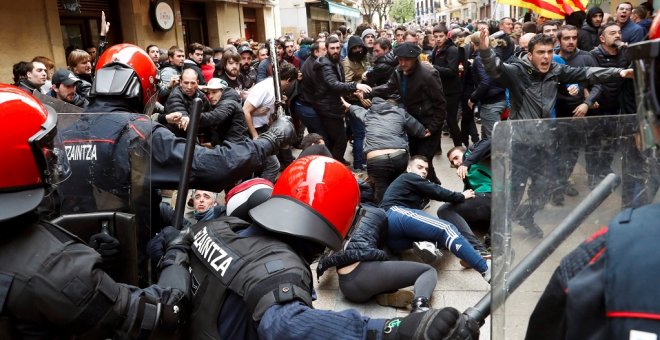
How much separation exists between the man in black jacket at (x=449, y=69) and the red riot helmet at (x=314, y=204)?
5.89 m

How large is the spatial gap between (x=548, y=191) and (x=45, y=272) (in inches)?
52.5

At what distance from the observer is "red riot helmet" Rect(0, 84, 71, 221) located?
5.23 feet

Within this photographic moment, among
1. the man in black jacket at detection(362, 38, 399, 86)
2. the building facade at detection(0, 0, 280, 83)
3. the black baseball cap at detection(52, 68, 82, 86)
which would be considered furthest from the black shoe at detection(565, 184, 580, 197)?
the building facade at detection(0, 0, 280, 83)

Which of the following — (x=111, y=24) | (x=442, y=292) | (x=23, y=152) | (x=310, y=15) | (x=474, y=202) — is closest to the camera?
(x=23, y=152)

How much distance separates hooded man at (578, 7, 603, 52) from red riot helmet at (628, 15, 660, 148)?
7.16 metres

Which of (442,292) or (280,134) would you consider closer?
(280,134)

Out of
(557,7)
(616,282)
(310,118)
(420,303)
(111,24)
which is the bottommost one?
(420,303)

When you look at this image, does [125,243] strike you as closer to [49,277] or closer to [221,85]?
[49,277]

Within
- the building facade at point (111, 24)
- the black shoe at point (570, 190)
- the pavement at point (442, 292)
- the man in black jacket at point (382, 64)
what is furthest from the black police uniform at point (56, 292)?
the building facade at point (111, 24)

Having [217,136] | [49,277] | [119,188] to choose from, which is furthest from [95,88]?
[217,136]

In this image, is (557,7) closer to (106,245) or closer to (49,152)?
(106,245)

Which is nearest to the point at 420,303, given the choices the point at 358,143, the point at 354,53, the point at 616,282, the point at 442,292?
the point at 442,292

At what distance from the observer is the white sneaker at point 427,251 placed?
14.0 ft

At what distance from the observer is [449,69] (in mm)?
7500
